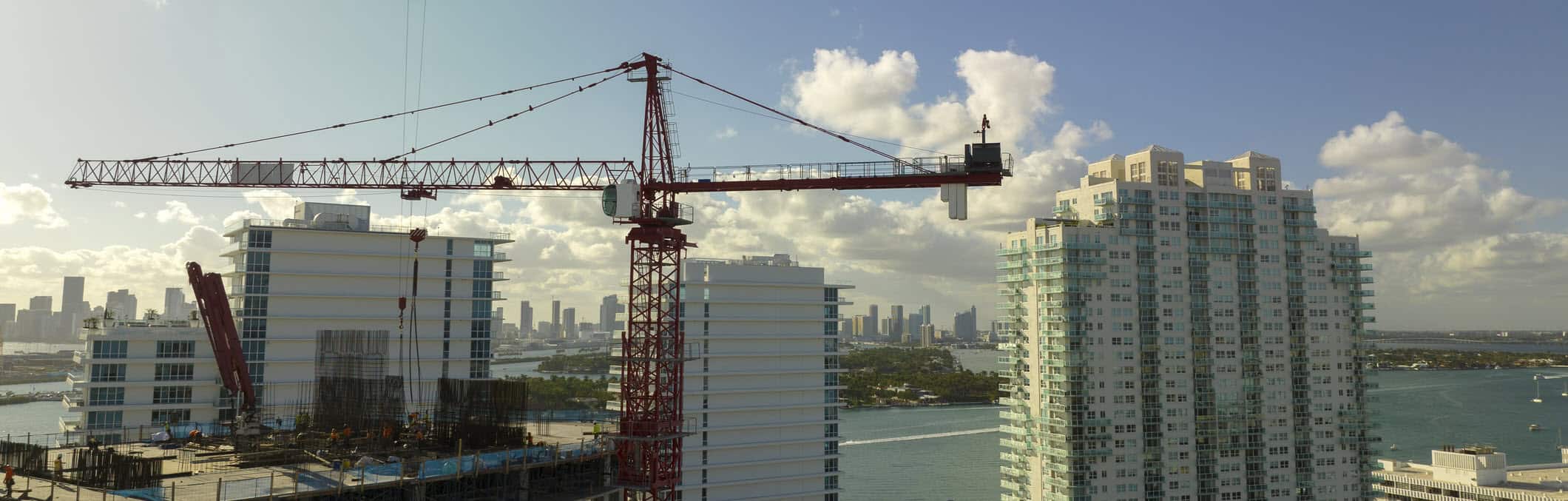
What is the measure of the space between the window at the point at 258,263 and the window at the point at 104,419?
11144 millimetres

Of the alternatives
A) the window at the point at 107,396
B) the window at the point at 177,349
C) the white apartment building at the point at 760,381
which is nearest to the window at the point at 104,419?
the window at the point at 107,396

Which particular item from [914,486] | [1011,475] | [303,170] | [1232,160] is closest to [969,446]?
[914,486]

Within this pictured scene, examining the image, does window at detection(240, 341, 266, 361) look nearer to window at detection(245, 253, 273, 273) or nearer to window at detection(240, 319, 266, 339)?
window at detection(240, 319, 266, 339)

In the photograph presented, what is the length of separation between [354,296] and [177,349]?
10.6 metres

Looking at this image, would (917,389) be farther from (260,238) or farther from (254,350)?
(260,238)

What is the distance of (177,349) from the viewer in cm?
5900

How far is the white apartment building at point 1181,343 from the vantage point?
67625 mm

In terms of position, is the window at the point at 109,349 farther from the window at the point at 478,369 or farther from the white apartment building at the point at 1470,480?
the white apartment building at the point at 1470,480

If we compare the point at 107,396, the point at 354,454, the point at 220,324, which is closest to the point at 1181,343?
the point at 354,454

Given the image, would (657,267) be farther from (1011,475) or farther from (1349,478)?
(1349,478)

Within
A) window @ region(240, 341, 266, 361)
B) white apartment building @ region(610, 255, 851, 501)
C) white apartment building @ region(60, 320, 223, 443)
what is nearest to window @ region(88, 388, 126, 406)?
white apartment building @ region(60, 320, 223, 443)

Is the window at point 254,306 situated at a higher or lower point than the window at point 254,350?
higher

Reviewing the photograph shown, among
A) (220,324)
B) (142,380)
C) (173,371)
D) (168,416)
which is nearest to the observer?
(220,324)

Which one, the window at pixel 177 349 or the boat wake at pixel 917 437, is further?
the boat wake at pixel 917 437
